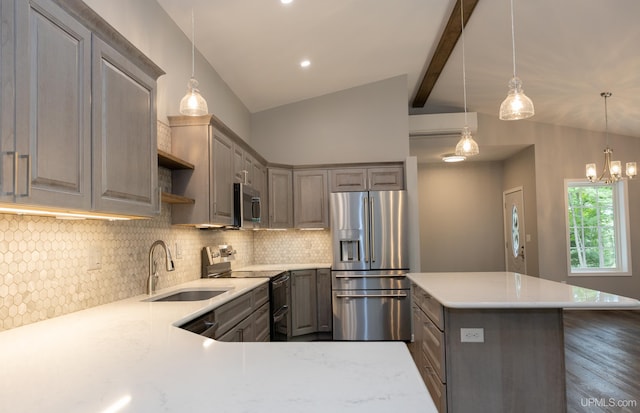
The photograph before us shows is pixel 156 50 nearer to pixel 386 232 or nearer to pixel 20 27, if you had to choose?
pixel 20 27

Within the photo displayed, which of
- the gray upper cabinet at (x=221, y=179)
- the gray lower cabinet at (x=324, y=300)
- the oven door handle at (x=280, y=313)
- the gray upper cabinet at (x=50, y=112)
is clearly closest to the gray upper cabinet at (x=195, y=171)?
the gray upper cabinet at (x=221, y=179)

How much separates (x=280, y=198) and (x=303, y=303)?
1315 millimetres

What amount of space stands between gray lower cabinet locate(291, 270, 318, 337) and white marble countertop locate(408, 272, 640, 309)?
71.4 inches

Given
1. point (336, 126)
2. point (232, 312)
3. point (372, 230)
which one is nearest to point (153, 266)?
point (232, 312)

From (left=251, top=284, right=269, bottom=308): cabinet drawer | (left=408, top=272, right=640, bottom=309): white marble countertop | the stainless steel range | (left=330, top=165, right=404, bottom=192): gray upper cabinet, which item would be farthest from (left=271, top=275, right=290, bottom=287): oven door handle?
(left=330, top=165, right=404, bottom=192): gray upper cabinet

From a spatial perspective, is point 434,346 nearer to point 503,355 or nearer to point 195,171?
point 503,355

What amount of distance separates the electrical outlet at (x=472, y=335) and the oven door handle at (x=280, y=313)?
183cm

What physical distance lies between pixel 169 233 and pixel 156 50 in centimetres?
134

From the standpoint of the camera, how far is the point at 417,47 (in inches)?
187

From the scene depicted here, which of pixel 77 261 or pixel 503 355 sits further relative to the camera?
pixel 503 355

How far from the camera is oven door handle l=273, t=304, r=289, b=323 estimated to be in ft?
11.8

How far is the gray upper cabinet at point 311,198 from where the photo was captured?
509 centimetres

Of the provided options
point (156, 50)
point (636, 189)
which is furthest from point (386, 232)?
point (636, 189)

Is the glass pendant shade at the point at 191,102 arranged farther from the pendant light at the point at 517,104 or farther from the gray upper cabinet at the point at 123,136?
the pendant light at the point at 517,104
